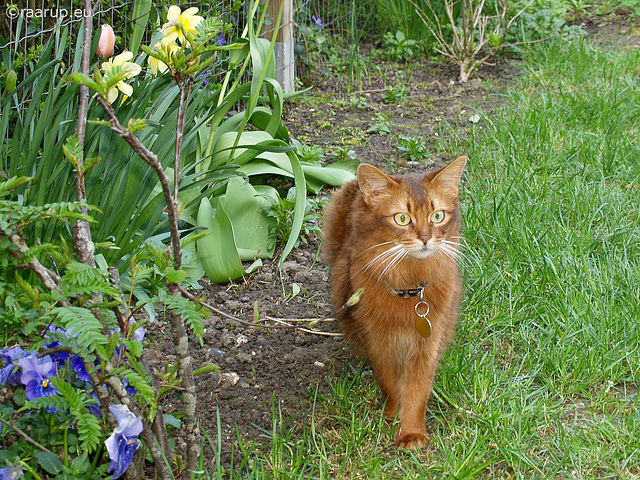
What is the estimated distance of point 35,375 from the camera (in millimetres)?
1802

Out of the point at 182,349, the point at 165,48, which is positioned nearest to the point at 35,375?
the point at 182,349

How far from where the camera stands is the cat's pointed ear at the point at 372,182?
233 centimetres

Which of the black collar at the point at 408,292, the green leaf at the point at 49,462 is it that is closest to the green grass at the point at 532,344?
the black collar at the point at 408,292

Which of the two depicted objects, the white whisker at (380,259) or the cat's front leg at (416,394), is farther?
the cat's front leg at (416,394)

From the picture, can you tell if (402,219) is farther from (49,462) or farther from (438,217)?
(49,462)

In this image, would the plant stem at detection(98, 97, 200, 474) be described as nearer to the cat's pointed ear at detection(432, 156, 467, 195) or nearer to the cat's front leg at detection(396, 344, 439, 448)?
the cat's front leg at detection(396, 344, 439, 448)

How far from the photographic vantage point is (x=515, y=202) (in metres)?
3.61

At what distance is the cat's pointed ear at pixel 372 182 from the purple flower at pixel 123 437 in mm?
1153

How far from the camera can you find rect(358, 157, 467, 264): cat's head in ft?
7.45

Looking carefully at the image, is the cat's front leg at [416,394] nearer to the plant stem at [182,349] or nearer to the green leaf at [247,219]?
the plant stem at [182,349]

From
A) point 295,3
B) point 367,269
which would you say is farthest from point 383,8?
point 367,269

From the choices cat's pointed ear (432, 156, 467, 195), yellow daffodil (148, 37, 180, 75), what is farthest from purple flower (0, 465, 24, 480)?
cat's pointed ear (432, 156, 467, 195)

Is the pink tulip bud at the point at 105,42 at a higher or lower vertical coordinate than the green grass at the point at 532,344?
higher

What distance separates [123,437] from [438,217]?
4.29 feet
